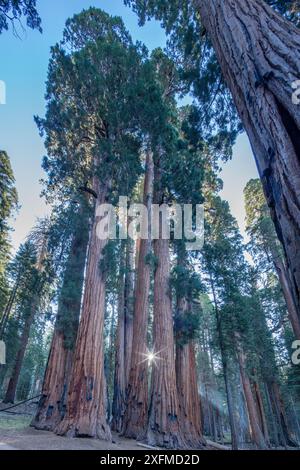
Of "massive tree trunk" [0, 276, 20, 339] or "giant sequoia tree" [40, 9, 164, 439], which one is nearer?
"giant sequoia tree" [40, 9, 164, 439]

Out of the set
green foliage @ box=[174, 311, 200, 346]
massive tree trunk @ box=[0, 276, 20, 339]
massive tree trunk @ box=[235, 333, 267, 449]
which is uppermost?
massive tree trunk @ box=[0, 276, 20, 339]

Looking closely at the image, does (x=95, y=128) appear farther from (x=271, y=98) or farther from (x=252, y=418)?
(x=252, y=418)

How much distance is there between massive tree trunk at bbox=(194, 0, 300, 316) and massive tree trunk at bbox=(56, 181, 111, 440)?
634 centimetres

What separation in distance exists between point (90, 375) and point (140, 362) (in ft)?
8.78

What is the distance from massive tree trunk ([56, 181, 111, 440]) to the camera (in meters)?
5.95

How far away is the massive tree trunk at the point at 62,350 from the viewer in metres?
8.12

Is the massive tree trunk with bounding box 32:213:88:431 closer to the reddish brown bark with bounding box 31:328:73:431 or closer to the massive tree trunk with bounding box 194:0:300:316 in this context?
the reddish brown bark with bounding box 31:328:73:431

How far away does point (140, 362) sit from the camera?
343 inches

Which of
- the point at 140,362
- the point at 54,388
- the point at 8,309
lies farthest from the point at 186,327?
the point at 8,309

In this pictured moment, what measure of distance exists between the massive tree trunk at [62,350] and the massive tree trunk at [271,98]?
846 cm

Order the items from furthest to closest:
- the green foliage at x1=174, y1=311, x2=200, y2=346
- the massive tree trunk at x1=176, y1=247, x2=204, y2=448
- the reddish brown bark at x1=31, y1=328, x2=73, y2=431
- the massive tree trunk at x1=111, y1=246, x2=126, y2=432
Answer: the massive tree trunk at x1=111, y1=246, x2=126, y2=432 < the green foliage at x1=174, y1=311, x2=200, y2=346 < the massive tree trunk at x1=176, y1=247, x2=204, y2=448 < the reddish brown bark at x1=31, y1=328, x2=73, y2=431

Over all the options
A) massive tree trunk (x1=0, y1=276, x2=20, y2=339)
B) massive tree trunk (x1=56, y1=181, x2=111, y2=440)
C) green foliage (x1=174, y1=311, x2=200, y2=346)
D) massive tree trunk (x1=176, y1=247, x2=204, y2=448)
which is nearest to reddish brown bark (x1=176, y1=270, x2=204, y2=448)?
massive tree trunk (x1=176, y1=247, x2=204, y2=448)

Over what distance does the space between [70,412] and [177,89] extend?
13.1 metres
